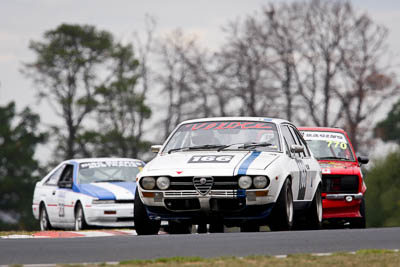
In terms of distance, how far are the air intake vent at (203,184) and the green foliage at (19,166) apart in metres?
48.0

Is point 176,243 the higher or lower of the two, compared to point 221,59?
lower

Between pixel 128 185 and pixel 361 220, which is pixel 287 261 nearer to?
pixel 361 220

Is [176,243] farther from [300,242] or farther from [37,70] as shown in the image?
[37,70]

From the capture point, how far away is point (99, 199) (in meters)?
18.6

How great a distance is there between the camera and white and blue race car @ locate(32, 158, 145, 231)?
61.1 feet

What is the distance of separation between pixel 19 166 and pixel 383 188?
21885 mm

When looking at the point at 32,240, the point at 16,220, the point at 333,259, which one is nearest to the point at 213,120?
the point at 32,240

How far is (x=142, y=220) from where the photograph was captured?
12.3 meters

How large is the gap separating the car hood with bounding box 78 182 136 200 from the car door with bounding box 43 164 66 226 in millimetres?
1015

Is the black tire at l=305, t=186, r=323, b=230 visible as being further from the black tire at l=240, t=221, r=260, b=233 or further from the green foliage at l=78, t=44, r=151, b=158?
the green foliage at l=78, t=44, r=151, b=158

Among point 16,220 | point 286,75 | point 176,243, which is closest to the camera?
point 176,243

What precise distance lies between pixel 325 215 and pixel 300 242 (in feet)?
21.9

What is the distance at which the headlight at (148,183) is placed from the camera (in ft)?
39.1

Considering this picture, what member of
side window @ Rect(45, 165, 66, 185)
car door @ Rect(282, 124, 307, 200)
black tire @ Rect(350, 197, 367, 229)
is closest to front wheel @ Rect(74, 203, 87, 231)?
side window @ Rect(45, 165, 66, 185)
